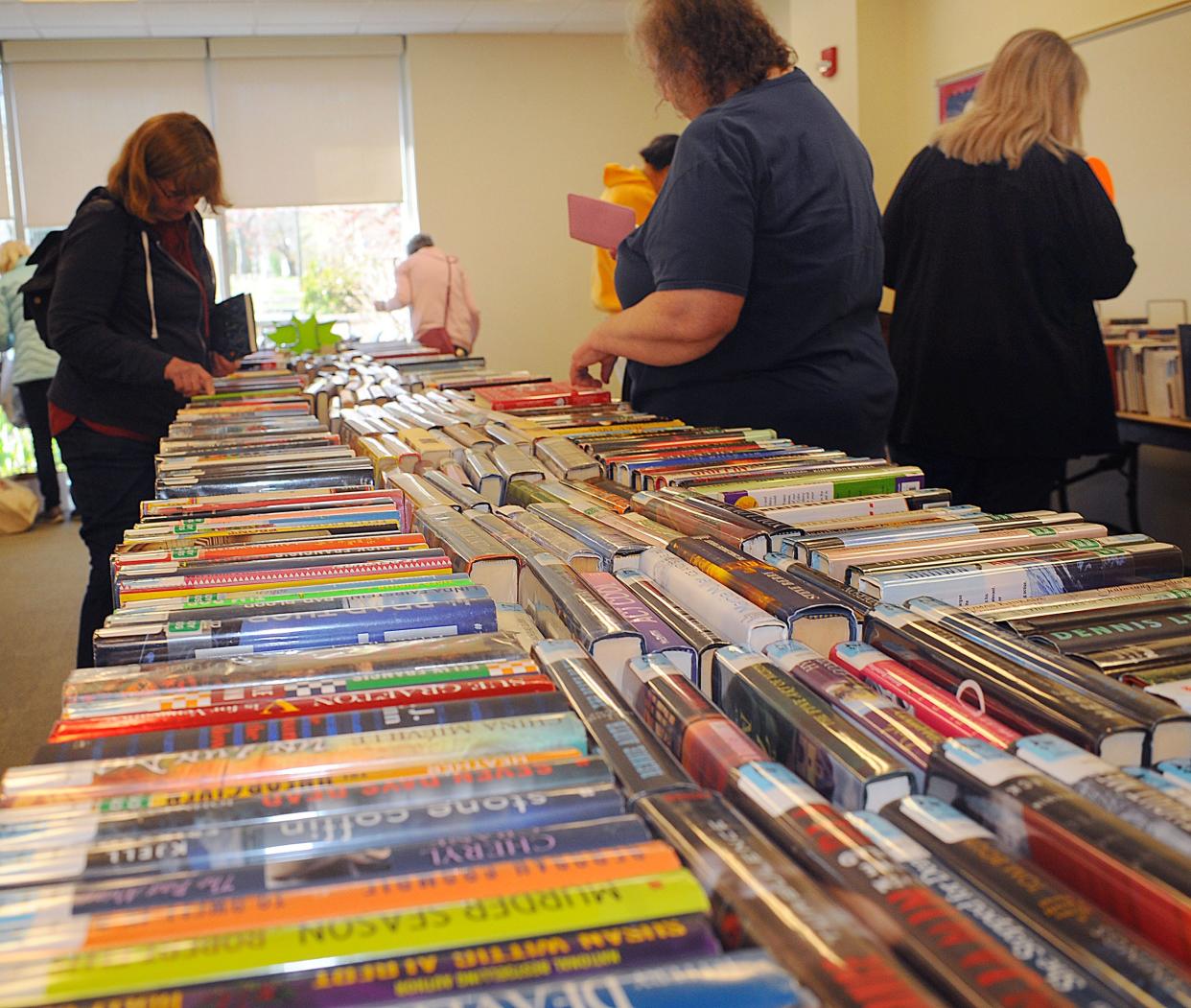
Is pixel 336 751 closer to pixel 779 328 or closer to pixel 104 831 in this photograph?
pixel 104 831

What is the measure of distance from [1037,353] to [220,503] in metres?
1.85

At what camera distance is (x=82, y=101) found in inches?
331

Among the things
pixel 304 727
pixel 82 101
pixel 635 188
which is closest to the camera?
pixel 304 727

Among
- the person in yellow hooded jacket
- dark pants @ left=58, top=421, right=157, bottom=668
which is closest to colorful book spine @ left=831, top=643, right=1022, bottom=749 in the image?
dark pants @ left=58, top=421, right=157, bottom=668

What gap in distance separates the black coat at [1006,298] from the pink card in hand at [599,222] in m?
0.64

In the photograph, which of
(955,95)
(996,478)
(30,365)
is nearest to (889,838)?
(996,478)

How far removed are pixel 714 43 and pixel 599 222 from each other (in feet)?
2.19

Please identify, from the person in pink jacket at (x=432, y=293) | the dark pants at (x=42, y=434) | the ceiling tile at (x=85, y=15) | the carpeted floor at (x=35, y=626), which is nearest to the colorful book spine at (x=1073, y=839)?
the carpeted floor at (x=35, y=626)

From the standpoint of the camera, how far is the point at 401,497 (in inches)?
57.1

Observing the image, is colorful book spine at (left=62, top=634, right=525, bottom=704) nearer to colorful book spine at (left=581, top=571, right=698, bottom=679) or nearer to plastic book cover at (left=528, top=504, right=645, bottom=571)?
colorful book spine at (left=581, top=571, right=698, bottom=679)

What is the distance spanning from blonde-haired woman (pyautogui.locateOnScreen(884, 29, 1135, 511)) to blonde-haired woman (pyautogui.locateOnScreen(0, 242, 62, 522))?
Result: 5.25m

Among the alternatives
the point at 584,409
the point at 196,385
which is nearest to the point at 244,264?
the point at 196,385

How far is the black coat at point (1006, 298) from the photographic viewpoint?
243cm

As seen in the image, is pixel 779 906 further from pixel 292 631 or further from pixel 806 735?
pixel 292 631
